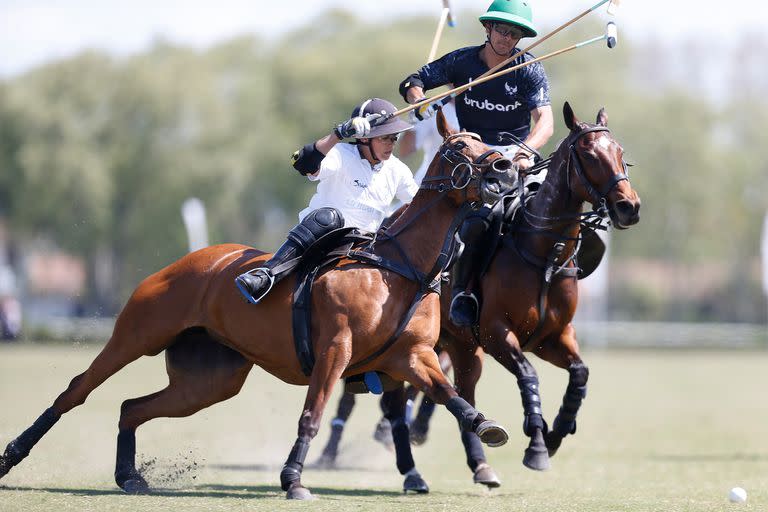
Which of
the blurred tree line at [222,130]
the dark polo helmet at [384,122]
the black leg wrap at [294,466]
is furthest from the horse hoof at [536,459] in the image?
the blurred tree line at [222,130]

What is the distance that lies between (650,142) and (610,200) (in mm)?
43693

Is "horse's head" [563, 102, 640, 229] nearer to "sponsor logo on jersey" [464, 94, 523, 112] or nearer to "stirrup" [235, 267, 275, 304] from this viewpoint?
"sponsor logo on jersey" [464, 94, 523, 112]

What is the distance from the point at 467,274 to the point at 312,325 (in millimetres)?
1701

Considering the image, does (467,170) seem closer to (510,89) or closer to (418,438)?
(510,89)

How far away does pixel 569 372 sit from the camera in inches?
373

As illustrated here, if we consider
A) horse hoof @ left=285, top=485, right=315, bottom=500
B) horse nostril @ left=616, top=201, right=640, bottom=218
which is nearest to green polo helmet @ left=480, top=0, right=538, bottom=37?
horse nostril @ left=616, top=201, right=640, bottom=218

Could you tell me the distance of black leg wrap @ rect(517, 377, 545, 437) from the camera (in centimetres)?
880

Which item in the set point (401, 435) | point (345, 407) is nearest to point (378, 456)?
point (345, 407)

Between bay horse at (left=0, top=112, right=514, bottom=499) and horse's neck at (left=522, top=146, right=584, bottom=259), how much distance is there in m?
0.91

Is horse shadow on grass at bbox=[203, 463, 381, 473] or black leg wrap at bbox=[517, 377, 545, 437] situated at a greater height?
black leg wrap at bbox=[517, 377, 545, 437]

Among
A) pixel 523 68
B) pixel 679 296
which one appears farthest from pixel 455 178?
pixel 679 296

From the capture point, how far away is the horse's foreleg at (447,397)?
7628mm

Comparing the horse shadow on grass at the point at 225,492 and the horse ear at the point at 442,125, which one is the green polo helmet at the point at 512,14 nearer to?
the horse ear at the point at 442,125

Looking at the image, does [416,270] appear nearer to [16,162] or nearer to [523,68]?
[523,68]
